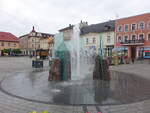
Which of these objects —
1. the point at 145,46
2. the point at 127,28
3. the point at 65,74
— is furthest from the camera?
the point at 127,28

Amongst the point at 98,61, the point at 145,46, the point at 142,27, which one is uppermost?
the point at 142,27

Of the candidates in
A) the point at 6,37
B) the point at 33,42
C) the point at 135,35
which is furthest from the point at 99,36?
the point at 33,42

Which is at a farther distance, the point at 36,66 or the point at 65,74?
the point at 36,66

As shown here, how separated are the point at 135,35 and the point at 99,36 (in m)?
10.1

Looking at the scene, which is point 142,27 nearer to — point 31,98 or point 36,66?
point 36,66

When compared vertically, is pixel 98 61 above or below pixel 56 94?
above

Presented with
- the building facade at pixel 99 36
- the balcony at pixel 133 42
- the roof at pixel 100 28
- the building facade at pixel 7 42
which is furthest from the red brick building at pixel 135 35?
the building facade at pixel 7 42

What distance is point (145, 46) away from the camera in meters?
28.3

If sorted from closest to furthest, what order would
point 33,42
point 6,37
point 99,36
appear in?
point 99,36 < point 6,37 < point 33,42

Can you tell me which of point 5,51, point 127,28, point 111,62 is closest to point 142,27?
point 127,28

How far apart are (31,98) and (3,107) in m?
0.98

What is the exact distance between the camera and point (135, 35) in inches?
1191

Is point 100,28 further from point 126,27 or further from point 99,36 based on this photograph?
point 126,27

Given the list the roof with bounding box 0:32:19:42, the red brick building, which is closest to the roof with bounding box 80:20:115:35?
the red brick building
